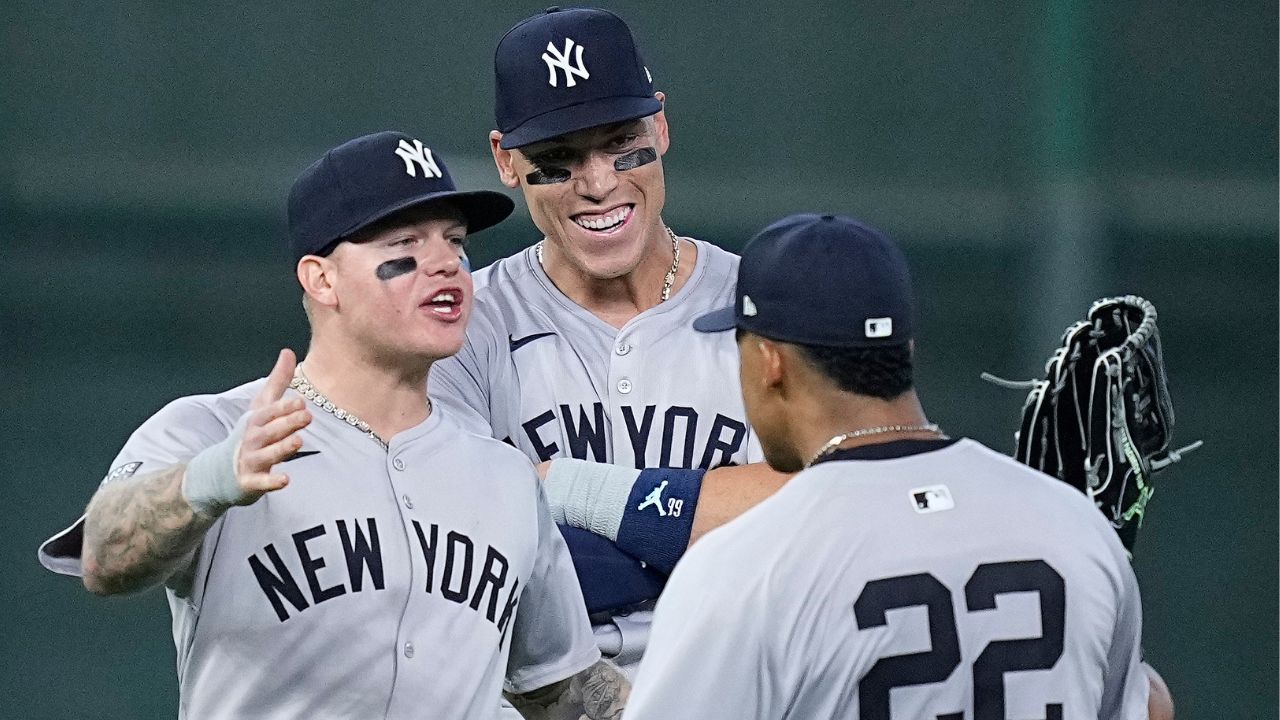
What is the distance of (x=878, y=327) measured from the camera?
210cm

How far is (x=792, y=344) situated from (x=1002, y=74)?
416cm

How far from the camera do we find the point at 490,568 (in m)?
2.60

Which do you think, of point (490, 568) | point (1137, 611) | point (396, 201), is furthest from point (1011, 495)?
point (396, 201)

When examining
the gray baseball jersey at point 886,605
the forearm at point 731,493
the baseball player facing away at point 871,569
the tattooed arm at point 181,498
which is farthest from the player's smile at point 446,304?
the gray baseball jersey at point 886,605

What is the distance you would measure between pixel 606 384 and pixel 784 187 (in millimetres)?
2890

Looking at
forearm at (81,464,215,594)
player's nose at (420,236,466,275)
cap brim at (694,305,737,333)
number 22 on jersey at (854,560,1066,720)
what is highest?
player's nose at (420,236,466,275)

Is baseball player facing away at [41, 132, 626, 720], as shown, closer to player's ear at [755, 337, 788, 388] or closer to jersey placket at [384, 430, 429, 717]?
jersey placket at [384, 430, 429, 717]

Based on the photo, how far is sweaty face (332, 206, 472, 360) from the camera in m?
2.60

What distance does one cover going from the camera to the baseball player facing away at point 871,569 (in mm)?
1946

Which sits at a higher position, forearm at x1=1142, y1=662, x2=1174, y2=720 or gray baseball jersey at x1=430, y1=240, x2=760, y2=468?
gray baseball jersey at x1=430, y1=240, x2=760, y2=468

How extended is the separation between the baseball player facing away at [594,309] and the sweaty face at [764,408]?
0.88 metres

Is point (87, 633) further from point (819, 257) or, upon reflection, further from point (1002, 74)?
point (819, 257)

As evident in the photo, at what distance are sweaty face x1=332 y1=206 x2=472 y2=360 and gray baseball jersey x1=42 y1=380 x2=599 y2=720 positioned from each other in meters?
0.14

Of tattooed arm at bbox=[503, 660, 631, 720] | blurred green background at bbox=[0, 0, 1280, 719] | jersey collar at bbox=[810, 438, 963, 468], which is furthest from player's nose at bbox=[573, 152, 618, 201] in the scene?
blurred green background at bbox=[0, 0, 1280, 719]
